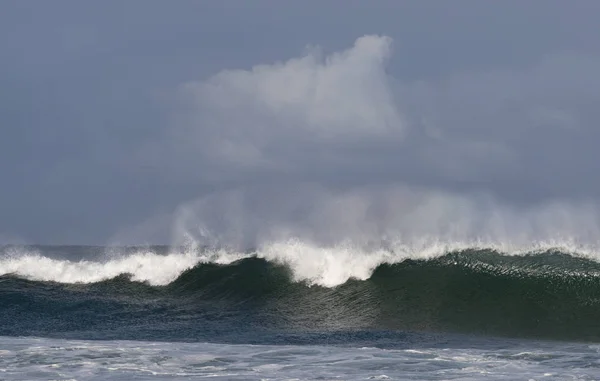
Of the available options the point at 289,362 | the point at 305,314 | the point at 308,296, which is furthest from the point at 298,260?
the point at 289,362

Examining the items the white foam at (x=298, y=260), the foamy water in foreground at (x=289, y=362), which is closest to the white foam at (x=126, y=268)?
the white foam at (x=298, y=260)

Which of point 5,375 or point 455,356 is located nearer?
point 5,375

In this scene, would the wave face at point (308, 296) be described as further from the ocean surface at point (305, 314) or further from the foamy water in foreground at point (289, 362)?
the foamy water in foreground at point (289, 362)

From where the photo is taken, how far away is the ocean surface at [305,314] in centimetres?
1313

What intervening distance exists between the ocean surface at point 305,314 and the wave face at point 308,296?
0.05m

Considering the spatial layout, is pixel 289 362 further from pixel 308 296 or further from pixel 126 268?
pixel 126 268

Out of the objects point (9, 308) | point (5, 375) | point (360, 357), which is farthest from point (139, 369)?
point (9, 308)

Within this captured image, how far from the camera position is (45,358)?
45.7ft

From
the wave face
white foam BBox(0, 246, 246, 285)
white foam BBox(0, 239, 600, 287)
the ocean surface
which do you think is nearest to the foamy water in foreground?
the ocean surface

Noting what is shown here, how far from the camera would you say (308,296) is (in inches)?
848

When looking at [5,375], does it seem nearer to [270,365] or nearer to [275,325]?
[270,365]

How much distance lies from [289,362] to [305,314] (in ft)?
20.3

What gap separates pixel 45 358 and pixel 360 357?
16.9 ft

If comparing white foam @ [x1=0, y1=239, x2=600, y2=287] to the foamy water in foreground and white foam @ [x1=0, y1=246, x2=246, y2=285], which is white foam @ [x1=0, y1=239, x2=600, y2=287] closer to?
white foam @ [x1=0, y1=246, x2=246, y2=285]
